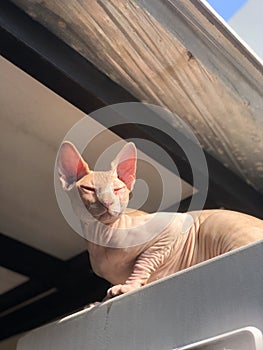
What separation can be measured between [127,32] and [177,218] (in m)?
0.38

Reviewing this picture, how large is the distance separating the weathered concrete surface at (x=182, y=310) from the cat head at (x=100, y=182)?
181mm

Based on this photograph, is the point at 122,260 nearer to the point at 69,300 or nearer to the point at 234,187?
the point at 234,187

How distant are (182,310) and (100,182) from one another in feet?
1.12

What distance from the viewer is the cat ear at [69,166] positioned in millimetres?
1134

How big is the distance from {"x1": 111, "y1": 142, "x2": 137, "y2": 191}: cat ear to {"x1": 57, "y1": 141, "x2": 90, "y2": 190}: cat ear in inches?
2.3

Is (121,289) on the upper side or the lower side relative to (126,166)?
lower

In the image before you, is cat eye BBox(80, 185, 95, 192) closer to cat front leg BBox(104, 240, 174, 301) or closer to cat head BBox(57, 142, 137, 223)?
cat head BBox(57, 142, 137, 223)

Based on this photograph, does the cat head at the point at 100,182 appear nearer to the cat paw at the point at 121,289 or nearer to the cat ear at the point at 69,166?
the cat ear at the point at 69,166

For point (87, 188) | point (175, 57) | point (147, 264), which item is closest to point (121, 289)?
point (147, 264)

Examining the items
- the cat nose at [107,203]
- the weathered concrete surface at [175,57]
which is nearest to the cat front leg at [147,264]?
the cat nose at [107,203]

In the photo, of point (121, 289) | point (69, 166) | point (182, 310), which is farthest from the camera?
point (69, 166)

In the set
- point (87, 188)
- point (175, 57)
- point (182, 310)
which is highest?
point (175, 57)

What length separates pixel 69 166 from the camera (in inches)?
45.0

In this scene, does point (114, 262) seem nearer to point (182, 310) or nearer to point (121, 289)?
point (121, 289)
